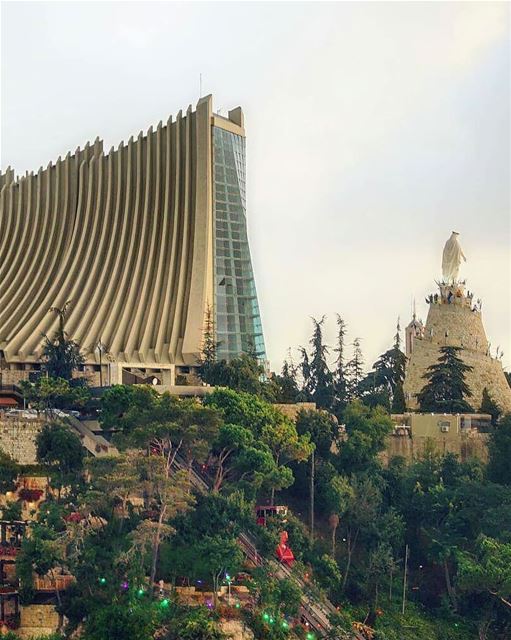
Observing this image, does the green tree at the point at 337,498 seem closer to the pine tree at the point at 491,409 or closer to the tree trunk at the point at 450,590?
the tree trunk at the point at 450,590

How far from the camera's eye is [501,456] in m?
48.8

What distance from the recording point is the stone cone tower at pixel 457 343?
5547cm

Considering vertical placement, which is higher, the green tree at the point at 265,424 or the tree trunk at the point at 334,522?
the green tree at the point at 265,424

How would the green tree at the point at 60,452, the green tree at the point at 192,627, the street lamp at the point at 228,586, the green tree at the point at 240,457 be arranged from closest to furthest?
1. the green tree at the point at 192,627
2. the street lamp at the point at 228,586
3. the green tree at the point at 60,452
4. the green tree at the point at 240,457

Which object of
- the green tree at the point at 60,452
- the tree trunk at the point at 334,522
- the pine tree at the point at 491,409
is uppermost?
the pine tree at the point at 491,409

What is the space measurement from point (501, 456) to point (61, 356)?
1450 cm

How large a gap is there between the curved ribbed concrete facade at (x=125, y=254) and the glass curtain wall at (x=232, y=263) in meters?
0.74

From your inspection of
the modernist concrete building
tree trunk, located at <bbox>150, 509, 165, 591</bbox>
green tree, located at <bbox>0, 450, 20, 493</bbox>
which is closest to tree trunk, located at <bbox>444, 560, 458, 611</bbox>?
tree trunk, located at <bbox>150, 509, 165, 591</bbox>

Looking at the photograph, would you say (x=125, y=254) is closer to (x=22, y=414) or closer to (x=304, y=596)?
(x=22, y=414)

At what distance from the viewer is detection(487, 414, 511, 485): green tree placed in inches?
1914

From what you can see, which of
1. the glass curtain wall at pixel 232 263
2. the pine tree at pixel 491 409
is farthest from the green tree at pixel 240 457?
the glass curtain wall at pixel 232 263

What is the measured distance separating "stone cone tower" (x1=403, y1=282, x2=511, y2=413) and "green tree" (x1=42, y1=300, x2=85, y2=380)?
11.4 m

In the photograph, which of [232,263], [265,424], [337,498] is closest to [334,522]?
[337,498]

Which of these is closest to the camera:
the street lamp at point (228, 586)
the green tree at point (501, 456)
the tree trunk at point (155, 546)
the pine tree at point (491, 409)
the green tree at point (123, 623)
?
the green tree at point (123, 623)
